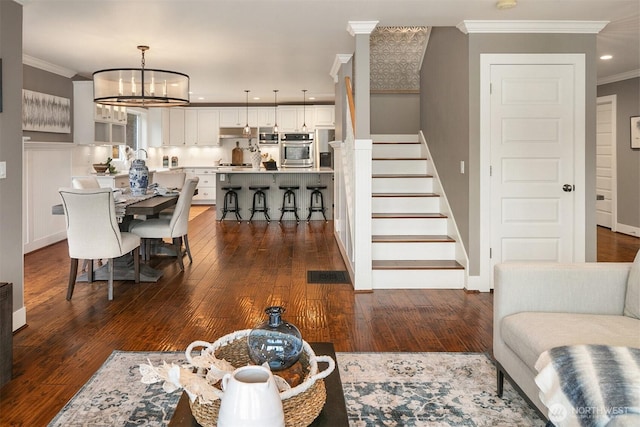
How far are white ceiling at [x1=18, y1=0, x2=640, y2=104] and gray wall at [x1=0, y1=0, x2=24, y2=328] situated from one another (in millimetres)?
265

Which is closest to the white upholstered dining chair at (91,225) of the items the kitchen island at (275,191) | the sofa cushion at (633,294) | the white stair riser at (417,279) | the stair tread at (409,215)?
the white stair riser at (417,279)

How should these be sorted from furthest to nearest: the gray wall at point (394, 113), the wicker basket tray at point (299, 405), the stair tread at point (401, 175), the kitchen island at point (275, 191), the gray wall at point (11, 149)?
the kitchen island at point (275, 191) → the gray wall at point (394, 113) → the stair tread at point (401, 175) → the gray wall at point (11, 149) → the wicker basket tray at point (299, 405)

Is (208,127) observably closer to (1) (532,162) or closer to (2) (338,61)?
(2) (338,61)

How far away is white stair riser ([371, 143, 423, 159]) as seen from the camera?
21.3 ft

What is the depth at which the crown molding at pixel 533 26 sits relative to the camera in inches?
174

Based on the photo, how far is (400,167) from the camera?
620 centimetres

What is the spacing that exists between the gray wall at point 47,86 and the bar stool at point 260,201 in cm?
330

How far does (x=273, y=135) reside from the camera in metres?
12.0

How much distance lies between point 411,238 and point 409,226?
0.18m

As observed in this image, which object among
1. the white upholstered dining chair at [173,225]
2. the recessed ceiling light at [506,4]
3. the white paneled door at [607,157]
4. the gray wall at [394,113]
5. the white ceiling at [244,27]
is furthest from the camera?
the white paneled door at [607,157]

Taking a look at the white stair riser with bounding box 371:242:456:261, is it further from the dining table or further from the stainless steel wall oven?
the stainless steel wall oven

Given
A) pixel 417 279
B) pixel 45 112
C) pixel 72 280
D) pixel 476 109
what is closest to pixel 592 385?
pixel 417 279

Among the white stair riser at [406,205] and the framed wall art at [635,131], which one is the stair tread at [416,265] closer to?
the white stair riser at [406,205]

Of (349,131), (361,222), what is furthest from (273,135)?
(361,222)
